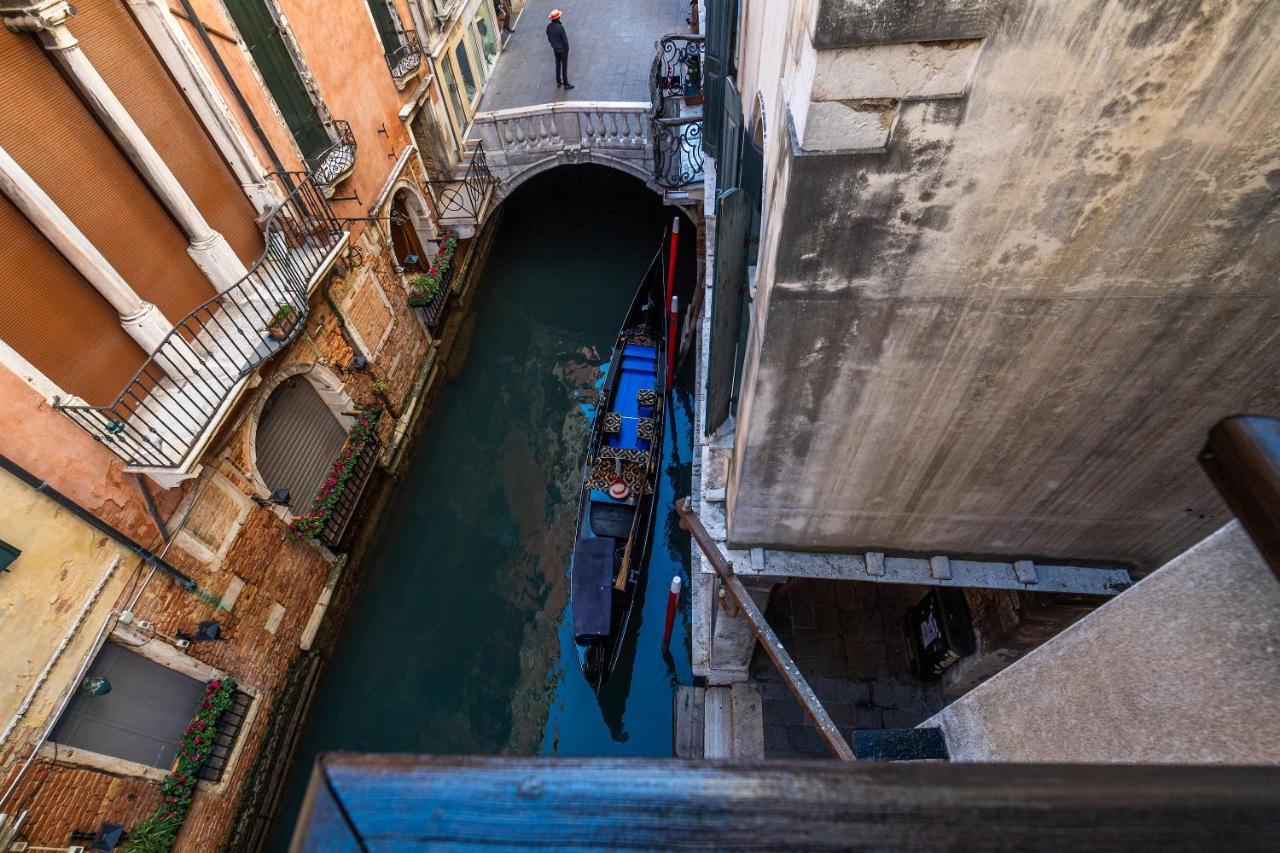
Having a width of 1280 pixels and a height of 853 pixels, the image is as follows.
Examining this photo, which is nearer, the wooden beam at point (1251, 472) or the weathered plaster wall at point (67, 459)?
the wooden beam at point (1251, 472)

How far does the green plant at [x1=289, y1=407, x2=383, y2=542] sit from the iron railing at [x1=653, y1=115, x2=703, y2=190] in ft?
21.0

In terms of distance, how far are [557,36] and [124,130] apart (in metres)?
8.56

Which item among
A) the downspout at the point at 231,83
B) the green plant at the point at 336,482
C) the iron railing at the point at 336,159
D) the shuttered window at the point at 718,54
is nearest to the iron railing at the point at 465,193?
the iron railing at the point at 336,159

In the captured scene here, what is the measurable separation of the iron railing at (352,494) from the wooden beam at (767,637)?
5574 millimetres

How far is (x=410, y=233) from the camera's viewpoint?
1138cm

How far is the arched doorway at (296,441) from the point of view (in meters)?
7.51

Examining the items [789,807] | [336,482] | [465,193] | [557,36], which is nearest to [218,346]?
[336,482]

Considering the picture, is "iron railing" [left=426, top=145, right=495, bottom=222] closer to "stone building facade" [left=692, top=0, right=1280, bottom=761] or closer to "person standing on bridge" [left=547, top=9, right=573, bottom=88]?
"person standing on bridge" [left=547, top=9, right=573, bottom=88]

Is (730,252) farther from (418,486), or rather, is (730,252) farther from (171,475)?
(418,486)

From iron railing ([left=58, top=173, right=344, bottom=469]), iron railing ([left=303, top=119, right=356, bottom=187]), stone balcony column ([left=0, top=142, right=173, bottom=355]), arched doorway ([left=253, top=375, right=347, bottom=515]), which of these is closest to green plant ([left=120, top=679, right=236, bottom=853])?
arched doorway ([left=253, top=375, right=347, bottom=515])

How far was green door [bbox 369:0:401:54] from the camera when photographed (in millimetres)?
9289

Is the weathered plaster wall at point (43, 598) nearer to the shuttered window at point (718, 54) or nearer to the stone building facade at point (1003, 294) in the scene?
the stone building facade at point (1003, 294)

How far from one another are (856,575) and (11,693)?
657cm

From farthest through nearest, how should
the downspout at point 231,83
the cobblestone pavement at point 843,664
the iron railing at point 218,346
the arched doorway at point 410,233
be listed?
the arched doorway at point 410,233, the cobblestone pavement at point 843,664, the downspout at point 231,83, the iron railing at point 218,346
